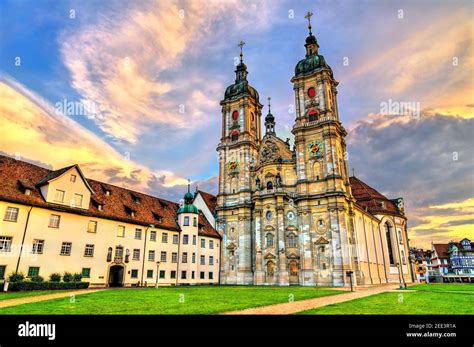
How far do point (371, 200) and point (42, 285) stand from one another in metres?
63.9

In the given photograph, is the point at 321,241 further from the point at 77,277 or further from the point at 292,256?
the point at 77,277

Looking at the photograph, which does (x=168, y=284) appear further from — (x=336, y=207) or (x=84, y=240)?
(x=336, y=207)

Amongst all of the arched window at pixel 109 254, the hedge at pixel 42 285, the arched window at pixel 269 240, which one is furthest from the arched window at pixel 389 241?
the hedge at pixel 42 285

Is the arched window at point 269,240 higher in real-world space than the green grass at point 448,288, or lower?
higher

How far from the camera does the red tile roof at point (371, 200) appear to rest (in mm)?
69188

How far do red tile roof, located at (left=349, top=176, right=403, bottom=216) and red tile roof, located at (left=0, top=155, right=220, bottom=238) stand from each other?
34312 millimetres

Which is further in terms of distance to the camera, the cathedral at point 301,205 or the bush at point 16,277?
the cathedral at point 301,205

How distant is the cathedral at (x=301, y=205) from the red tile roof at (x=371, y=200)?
292mm

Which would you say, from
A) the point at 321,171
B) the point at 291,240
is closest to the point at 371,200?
the point at 321,171

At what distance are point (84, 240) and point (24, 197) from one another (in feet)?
25.7

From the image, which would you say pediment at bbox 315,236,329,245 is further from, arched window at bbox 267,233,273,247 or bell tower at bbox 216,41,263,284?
bell tower at bbox 216,41,263,284

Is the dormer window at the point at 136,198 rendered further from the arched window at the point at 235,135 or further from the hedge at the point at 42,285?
the arched window at the point at 235,135
